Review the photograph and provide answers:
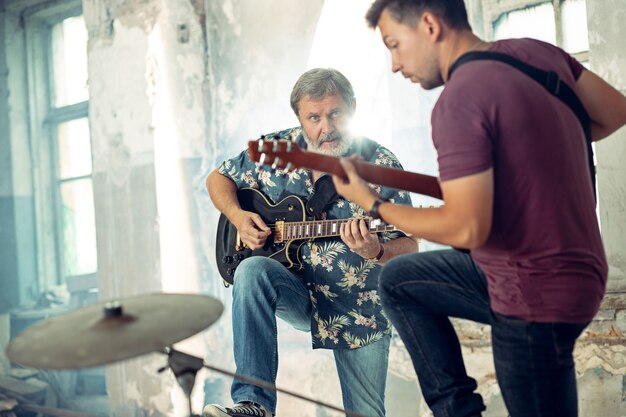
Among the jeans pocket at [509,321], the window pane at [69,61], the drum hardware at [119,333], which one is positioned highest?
the window pane at [69,61]

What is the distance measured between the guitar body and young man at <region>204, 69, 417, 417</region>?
0.15 ft

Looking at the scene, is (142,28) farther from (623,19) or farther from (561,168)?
(561,168)

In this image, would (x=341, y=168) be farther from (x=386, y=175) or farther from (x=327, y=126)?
(x=327, y=126)

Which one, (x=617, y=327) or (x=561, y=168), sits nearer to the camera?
(x=561, y=168)

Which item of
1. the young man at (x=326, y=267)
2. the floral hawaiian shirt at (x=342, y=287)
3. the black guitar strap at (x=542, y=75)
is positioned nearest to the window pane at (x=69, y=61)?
the young man at (x=326, y=267)

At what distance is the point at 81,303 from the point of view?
657cm

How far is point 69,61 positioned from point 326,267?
468 centimetres

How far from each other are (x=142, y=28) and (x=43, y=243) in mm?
2700

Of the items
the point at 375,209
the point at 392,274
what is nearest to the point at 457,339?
the point at 392,274

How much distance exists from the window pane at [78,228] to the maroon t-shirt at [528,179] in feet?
17.8

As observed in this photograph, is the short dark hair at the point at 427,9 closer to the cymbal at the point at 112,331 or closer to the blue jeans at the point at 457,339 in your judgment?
the blue jeans at the point at 457,339

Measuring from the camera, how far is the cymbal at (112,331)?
5.81 feet

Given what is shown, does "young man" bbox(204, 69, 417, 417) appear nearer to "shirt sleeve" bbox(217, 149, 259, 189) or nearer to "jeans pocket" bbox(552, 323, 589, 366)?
"shirt sleeve" bbox(217, 149, 259, 189)

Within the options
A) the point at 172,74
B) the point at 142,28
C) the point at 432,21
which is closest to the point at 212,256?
the point at 172,74
